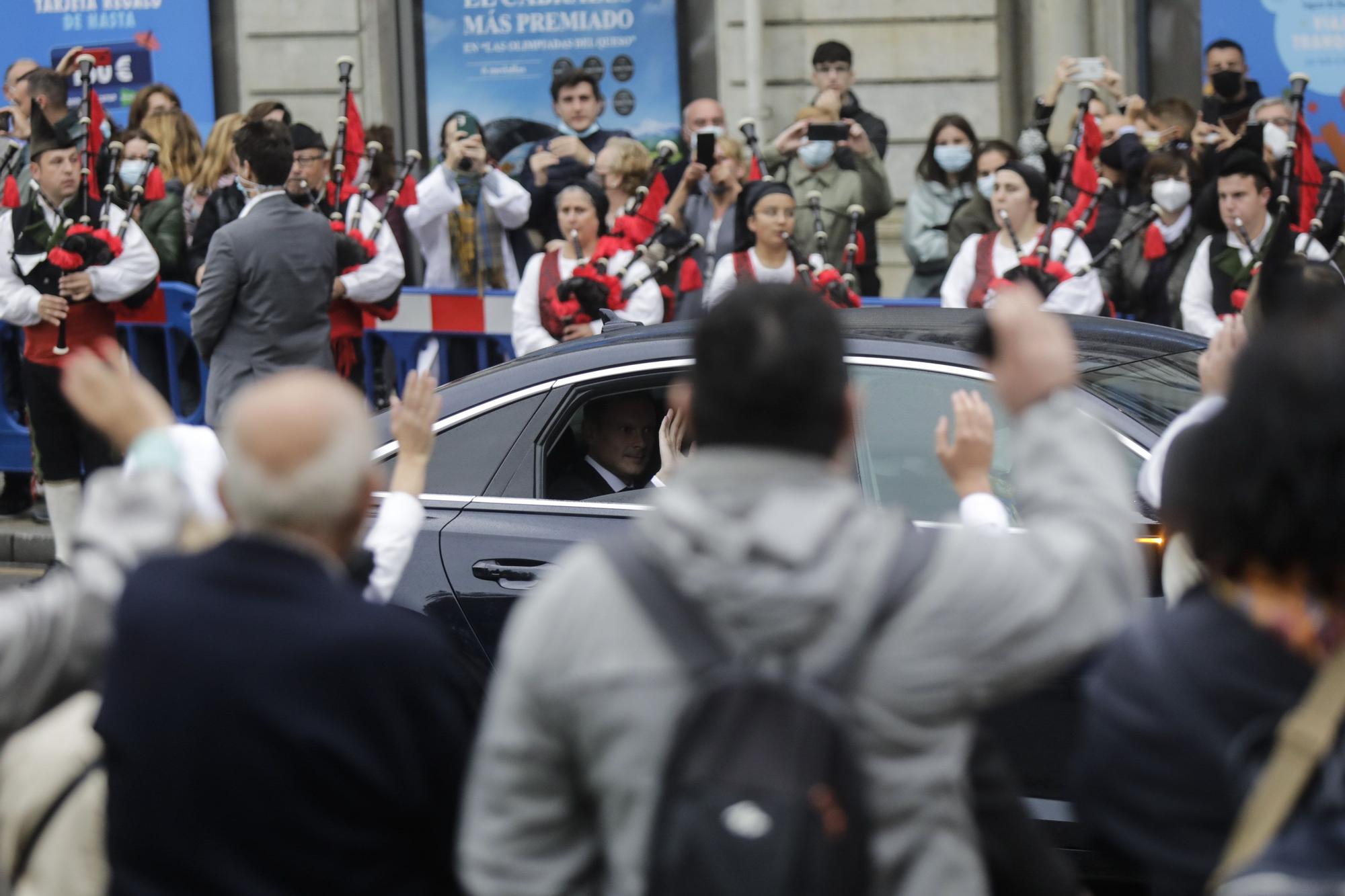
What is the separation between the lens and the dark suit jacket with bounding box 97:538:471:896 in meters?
2.17

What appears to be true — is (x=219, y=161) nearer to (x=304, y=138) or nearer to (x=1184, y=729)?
(x=304, y=138)

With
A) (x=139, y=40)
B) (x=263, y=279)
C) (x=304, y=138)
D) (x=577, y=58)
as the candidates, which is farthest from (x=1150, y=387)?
(x=139, y=40)

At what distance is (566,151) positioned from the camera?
10.5 metres

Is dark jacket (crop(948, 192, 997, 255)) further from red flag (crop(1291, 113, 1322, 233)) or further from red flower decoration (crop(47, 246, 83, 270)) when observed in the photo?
red flower decoration (crop(47, 246, 83, 270))

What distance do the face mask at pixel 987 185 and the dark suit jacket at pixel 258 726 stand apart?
23.5 ft

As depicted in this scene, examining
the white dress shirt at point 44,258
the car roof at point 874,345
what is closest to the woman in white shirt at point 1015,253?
the car roof at point 874,345

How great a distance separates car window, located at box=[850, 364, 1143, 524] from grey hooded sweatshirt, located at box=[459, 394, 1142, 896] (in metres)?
2.41

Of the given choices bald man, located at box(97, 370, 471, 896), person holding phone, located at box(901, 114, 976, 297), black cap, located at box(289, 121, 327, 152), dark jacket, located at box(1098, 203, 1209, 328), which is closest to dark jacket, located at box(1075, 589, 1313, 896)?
bald man, located at box(97, 370, 471, 896)

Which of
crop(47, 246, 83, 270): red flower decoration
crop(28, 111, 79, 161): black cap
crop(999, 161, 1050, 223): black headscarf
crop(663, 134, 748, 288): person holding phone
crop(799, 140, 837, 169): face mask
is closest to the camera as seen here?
crop(999, 161, 1050, 223): black headscarf

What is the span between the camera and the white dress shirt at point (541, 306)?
771cm

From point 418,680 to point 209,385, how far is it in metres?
5.69

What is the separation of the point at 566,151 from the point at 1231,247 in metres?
4.22

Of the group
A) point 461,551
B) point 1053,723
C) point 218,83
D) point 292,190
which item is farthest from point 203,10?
point 1053,723

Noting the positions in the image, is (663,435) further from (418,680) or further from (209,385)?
(209,385)
